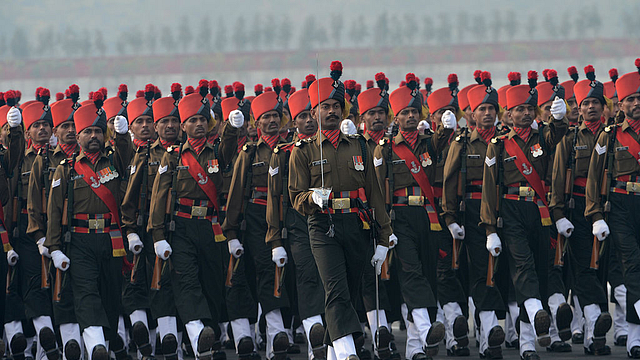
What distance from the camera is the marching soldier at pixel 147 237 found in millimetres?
9438

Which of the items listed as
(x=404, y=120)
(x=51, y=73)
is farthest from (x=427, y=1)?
(x=404, y=120)

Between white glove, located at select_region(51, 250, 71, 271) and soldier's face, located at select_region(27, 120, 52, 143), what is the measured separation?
1884 mm

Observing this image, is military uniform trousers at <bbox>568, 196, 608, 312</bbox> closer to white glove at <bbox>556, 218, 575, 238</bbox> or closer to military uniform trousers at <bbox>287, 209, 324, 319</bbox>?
white glove at <bbox>556, 218, 575, 238</bbox>

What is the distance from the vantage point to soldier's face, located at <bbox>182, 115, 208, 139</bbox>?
9859 millimetres

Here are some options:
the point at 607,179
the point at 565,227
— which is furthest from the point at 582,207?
the point at 607,179

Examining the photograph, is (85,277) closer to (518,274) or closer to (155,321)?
(155,321)

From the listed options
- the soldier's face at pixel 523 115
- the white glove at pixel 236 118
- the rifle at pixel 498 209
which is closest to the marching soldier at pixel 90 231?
the white glove at pixel 236 118

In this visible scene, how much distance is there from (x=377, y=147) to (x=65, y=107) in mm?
3049

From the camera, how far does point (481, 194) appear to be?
9.97 metres

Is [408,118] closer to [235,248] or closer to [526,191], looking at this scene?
[526,191]

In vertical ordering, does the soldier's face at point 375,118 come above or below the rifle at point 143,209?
above

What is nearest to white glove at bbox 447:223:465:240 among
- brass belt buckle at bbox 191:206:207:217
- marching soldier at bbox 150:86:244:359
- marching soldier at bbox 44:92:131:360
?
marching soldier at bbox 150:86:244:359

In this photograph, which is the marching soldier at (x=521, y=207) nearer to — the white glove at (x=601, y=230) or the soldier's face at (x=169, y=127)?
the white glove at (x=601, y=230)

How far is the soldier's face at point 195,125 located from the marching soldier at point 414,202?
1.68m
